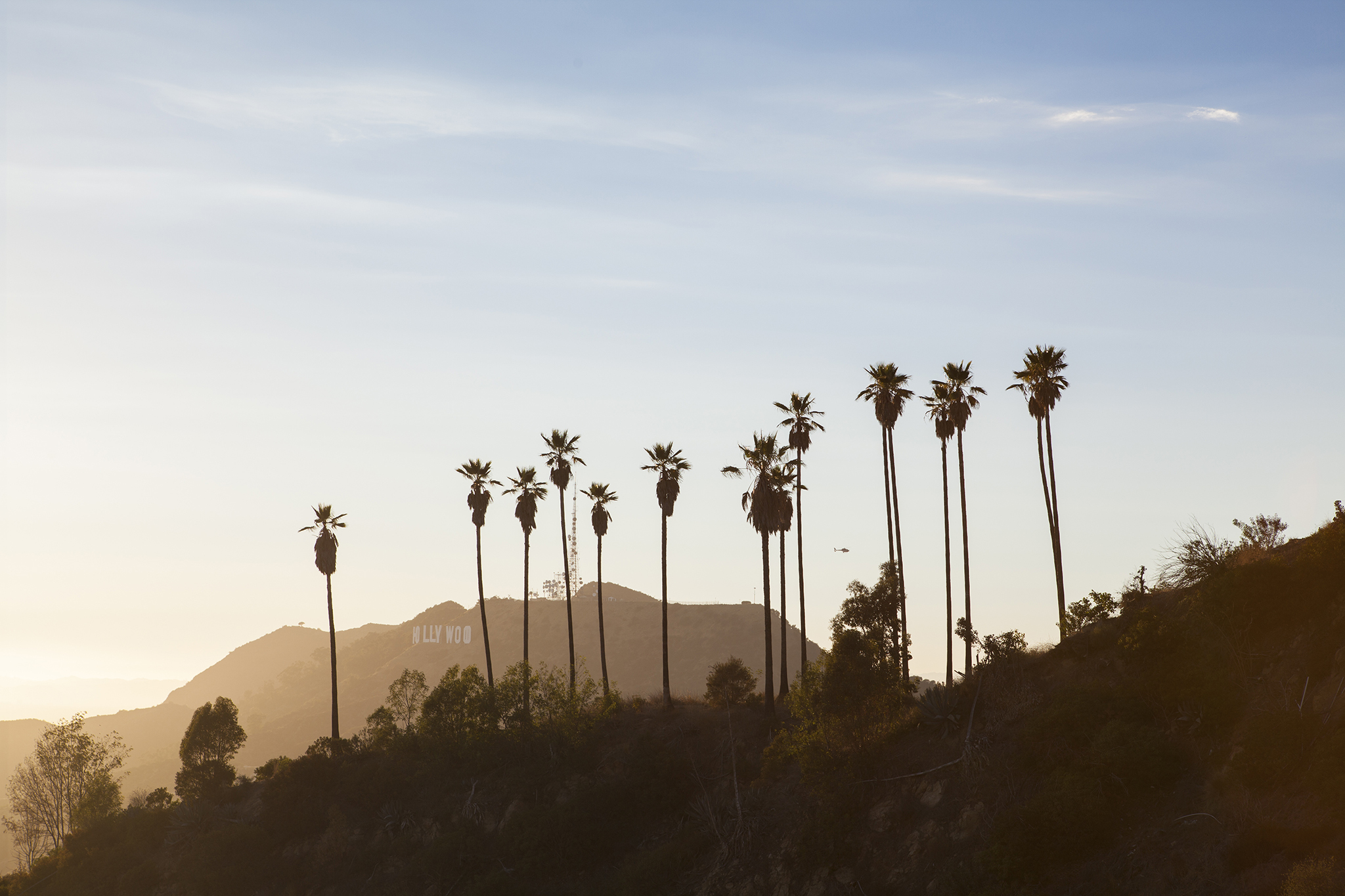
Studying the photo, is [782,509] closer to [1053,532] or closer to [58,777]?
[1053,532]

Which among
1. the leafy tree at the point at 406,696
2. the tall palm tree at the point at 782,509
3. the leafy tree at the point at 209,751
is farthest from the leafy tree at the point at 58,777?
the tall palm tree at the point at 782,509

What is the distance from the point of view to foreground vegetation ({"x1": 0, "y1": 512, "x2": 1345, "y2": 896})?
37844mm

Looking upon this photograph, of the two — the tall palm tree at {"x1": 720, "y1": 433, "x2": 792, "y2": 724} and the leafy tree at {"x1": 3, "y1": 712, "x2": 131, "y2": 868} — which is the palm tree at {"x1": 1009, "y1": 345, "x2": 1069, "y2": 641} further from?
the leafy tree at {"x1": 3, "y1": 712, "x2": 131, "y2": 868}

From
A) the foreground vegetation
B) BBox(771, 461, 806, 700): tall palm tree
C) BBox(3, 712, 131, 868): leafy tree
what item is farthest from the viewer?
BBox(3, 712, 131, 868): leafy tree

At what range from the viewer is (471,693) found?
72.1m

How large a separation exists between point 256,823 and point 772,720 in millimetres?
37257

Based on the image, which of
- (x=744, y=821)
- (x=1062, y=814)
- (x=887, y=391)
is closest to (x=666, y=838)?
(x=744, y=821)

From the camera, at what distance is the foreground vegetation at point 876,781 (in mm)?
37844

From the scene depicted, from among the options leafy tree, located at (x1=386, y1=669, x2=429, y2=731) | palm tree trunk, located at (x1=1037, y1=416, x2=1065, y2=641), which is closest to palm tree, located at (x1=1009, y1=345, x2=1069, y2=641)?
palm tree trunk, located at (x1=1037, y1=416, x2=1065, y2=641)

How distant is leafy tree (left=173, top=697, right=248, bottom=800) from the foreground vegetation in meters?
3.32

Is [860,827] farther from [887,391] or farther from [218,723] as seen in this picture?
[218,723]

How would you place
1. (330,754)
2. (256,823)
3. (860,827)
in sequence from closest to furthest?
(860,827), (256,823), (330,754)

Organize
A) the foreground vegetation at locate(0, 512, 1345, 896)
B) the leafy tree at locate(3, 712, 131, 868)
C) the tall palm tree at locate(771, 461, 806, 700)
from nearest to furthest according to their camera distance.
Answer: the foreground vegetation at locate(0, 512, 1345, 896), the tall palm tree at locate(771, 461, 806, 700), the leafy tree at locate(3, 712, 131, 868)

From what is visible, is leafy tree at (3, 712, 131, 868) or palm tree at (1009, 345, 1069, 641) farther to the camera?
leafy tree at (3, 712, 131, 868)
